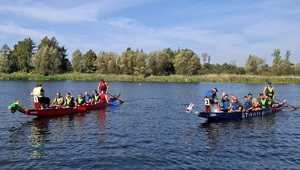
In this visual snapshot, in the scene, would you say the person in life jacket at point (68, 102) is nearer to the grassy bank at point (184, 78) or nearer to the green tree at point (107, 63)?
the grassy bank at point (184, 78)

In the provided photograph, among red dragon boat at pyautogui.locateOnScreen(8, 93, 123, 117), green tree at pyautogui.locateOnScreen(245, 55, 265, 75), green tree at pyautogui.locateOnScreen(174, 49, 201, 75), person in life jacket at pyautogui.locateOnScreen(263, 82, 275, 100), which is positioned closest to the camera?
red dragon boat at pyautogui.locateOnScreen(8, 93, 123, 117)

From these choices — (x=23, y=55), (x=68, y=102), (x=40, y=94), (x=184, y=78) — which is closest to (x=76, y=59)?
(x=23, y=55)

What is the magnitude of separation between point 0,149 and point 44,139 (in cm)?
226

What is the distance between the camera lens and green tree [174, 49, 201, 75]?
8612cm

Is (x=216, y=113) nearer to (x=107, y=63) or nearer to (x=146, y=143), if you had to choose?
(x=146, y=143)

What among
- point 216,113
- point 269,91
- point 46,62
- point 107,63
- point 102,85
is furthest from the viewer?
point 107,63

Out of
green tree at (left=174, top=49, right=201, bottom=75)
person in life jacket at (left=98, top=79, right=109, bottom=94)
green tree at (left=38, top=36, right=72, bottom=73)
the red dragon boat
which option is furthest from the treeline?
the red dragon boat

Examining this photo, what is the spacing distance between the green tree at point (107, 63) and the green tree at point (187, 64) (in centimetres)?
1870

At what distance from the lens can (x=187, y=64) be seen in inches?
3423

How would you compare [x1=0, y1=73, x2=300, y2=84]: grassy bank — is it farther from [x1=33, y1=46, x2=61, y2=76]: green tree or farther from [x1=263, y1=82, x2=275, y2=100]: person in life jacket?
[x1=263, y1=82, x2=275, y2=100]: person in life jacket

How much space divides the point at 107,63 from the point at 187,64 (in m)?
24.4

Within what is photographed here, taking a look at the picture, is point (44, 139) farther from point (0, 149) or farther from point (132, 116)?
point (132, 116)

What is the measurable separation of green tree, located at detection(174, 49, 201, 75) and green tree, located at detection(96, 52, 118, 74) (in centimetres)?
1870

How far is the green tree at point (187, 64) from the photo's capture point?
283 feet
